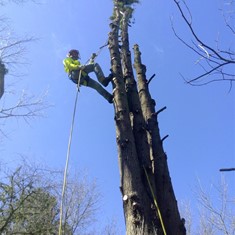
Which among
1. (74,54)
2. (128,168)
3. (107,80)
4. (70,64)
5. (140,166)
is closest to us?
(128,168)

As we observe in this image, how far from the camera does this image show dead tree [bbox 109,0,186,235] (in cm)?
344

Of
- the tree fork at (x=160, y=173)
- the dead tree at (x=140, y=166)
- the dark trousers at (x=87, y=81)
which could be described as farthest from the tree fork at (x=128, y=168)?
the dark trousers at (x=87, y=81)

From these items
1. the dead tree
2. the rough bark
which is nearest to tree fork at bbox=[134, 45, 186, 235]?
the dead tree

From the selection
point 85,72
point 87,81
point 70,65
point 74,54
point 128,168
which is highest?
point 74,54

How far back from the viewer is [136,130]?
4461 millimetres

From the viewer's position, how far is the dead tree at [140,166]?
3.44 meters

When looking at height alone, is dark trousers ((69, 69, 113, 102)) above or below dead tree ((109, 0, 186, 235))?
above

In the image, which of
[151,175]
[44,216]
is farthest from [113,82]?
[44,216]

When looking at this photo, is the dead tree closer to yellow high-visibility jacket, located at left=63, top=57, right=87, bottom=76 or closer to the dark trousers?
Answer: the dark trousers

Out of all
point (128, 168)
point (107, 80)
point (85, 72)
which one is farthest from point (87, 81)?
point (128, 168)

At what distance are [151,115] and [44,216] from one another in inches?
236

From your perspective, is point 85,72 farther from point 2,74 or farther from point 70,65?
point 2,74

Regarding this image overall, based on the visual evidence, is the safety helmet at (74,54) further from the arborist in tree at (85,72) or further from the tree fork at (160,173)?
the tree fork at (160,173)

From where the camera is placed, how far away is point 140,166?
3975 mm
